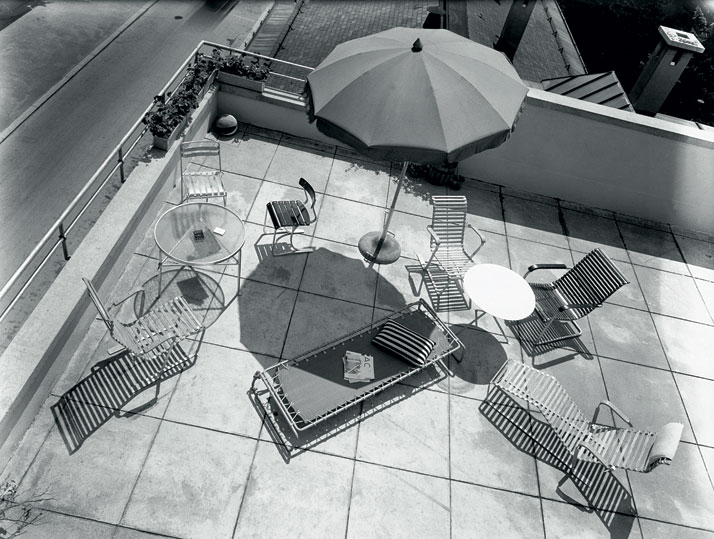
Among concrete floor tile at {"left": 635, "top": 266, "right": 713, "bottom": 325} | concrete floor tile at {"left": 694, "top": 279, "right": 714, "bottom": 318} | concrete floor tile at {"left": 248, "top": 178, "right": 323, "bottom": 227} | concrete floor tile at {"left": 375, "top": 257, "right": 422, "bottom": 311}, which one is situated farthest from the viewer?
concrete floor tile at {"left": 694, "top": 279, "right": 714, "bottom": 318}

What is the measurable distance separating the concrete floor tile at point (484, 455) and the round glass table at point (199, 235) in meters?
3.81

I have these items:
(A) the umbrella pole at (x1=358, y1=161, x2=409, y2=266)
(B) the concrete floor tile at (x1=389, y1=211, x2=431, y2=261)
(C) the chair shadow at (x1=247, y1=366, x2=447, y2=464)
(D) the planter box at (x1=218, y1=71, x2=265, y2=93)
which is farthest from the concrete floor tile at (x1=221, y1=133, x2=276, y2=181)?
(C) the chair shadow at (x1=247, y1=366, x2=447, y2=464)

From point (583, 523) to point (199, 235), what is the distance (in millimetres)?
6171

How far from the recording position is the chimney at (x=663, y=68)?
11734mm

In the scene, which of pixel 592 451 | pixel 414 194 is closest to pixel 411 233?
pixel 414 194

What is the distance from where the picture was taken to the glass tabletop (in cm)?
719

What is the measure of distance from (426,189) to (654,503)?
631cm

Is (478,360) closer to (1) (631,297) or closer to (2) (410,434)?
(2) (410,434)

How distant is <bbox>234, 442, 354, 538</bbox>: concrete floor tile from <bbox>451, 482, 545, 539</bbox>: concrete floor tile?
1299 mm

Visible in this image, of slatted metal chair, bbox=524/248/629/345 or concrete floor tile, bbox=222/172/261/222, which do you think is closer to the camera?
slatted metal chair, bbox=524/248/629/345

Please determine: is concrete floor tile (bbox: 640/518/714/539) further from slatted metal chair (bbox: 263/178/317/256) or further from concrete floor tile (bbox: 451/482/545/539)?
slatted metal chair (bbox: 263/178/317/256)

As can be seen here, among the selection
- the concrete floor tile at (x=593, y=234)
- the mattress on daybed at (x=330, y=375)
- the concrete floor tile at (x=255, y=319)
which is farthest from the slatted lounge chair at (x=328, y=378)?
the concrete floor tile at (x=593, y=234)

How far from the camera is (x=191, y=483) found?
5.73m

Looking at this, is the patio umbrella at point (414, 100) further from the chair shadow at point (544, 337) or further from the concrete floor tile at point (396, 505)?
the concrete floor tile at point (396, 505)
